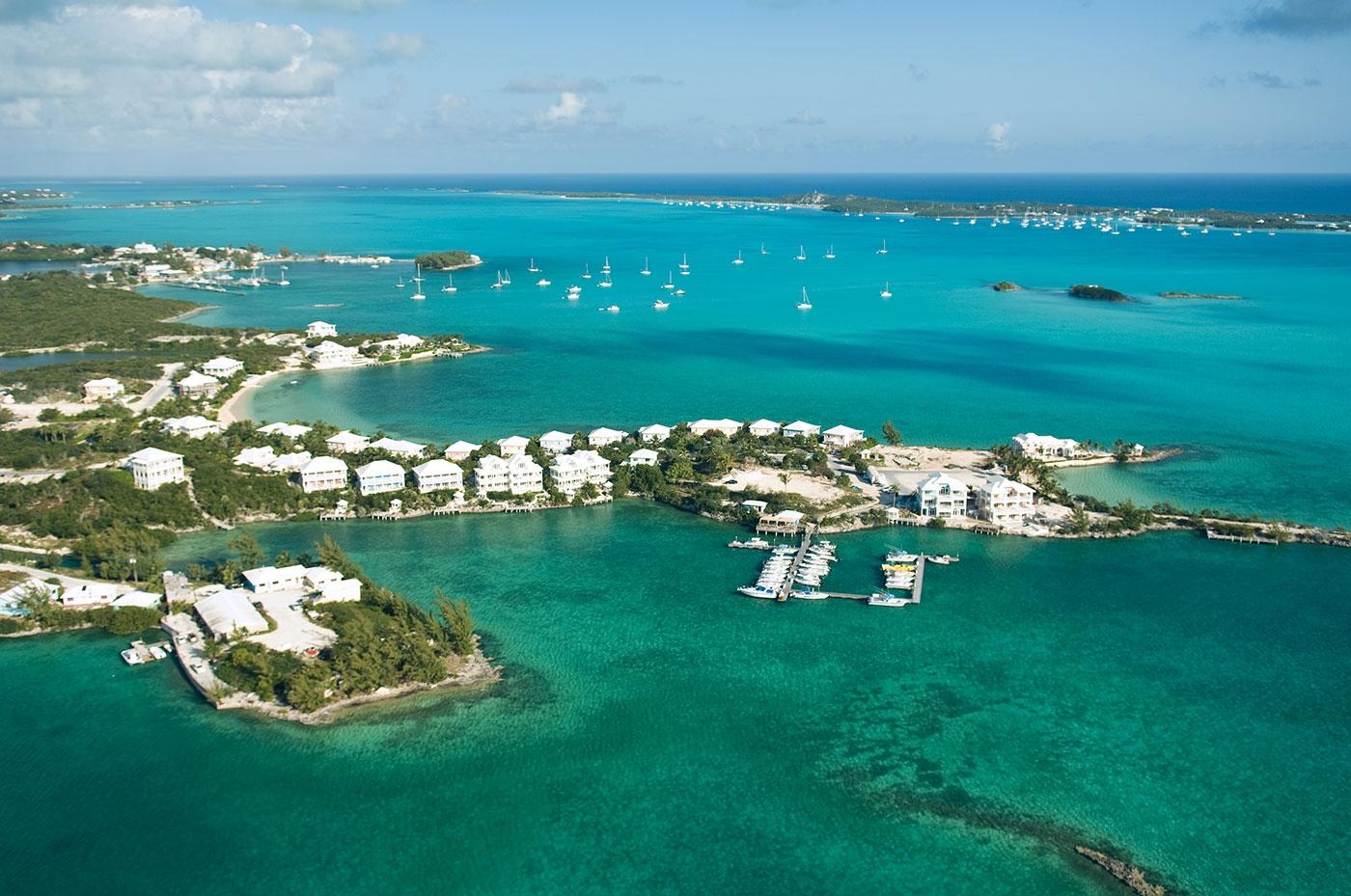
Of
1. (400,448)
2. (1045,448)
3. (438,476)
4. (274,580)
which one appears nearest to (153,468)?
(400,448)

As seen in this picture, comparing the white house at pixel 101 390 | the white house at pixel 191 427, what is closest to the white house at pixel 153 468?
Answer: the white house at pixel 191 427

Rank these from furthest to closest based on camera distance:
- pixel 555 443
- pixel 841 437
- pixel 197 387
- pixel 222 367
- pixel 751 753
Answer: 1. pixel 222 367
2. pixel 197 387
3. pixel 841 437
4. pixel 555 443
5. pixel 751 753

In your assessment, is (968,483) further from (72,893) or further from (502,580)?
(72,893)

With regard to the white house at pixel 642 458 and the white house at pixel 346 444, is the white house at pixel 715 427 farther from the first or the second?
the white house at pixel 346 444

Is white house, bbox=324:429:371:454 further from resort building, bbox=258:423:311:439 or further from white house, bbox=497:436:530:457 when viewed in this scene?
white house, bbox=497:436:530:457

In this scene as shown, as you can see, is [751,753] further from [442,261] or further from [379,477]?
[442,261]

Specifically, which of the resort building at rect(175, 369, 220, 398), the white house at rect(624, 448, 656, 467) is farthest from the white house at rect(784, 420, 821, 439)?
the resort building at rect(175, 369, 220, 398)
